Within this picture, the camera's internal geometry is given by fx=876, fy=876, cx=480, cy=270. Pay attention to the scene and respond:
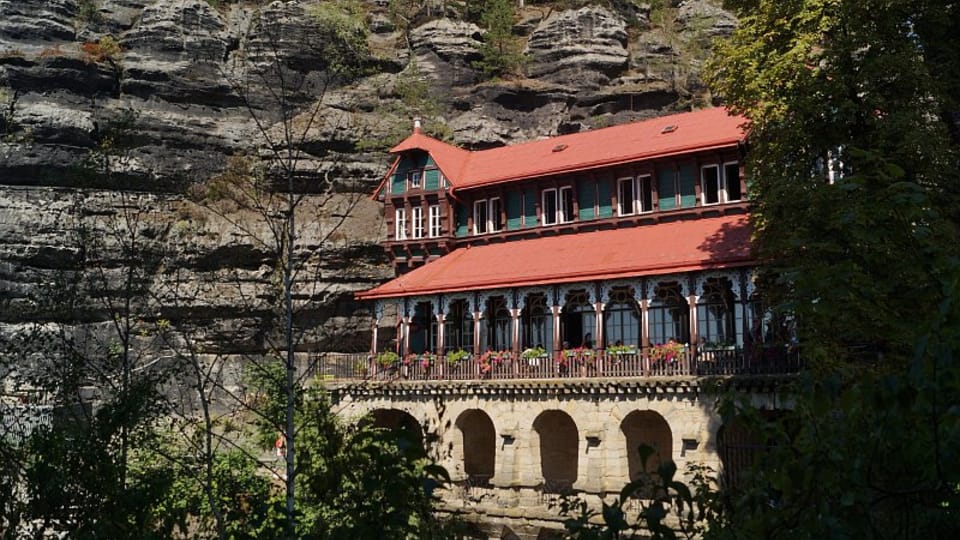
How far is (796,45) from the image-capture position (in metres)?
23.1

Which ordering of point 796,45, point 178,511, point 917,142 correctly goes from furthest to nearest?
point 796,45, point 917,142, point 178,511

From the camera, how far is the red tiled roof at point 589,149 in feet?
117

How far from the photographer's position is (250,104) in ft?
142

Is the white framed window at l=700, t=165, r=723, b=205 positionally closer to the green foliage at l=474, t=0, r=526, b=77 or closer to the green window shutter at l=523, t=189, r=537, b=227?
the green window shutter at l=523, t=189, r=537, b=227

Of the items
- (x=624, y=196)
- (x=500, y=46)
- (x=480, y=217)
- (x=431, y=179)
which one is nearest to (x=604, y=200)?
(x=624, y=196)

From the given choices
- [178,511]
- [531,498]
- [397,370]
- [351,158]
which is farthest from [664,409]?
[351,158]

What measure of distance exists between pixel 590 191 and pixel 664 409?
40.9 ft

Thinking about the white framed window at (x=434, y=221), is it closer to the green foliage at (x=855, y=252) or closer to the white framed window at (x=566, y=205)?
the white framed window at (x=566, y=205)

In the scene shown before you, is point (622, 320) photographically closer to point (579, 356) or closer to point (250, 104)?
point (579, 356)

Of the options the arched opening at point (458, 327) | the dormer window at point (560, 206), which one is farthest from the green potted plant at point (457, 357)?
the dormer window at point (560, 206)

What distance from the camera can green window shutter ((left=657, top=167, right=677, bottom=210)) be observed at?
117 feet

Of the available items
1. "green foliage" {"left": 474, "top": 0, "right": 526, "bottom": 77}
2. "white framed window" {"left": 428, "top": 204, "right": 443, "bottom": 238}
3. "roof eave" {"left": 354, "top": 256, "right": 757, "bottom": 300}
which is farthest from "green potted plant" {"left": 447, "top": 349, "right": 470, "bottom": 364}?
"green foliage" {"left": 474, "top": 0, "right": 526, "bottom": 77}

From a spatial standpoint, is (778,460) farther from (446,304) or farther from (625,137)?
(625,137)

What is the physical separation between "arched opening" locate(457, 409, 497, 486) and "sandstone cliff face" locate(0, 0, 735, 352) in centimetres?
1098
